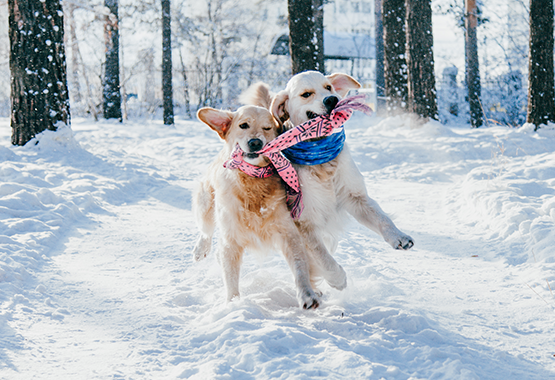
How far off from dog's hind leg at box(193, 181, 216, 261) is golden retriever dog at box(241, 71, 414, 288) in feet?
2.90

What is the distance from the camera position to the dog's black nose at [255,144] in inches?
108

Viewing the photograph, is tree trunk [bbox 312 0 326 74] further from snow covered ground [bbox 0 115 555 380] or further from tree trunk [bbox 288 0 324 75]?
snow covered ground [bbox 0 115 555 380]

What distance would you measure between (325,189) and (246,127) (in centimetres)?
64

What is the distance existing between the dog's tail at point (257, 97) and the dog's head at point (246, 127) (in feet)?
1.17

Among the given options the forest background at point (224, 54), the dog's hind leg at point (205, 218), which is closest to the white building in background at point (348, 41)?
the forest background at point (224, 54)

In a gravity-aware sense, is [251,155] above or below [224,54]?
below

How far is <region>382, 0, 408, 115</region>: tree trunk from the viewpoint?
11805 millimetres

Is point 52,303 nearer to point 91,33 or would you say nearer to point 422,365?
point 422,365

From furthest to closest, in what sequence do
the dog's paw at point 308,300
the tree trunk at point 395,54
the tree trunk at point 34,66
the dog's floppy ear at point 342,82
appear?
1. the tree trunk at point 395,54
2. the tree trunk at point 34,66
3. the dog's floppy ear at point 342,82
4. the dog's paw at point 308,300

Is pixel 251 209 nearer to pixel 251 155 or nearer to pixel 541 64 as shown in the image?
pixel 251 155

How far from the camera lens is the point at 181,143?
423 inches

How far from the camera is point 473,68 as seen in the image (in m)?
15.7

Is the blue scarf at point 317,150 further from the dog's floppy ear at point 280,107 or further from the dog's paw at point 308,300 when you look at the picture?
the dog's paw at point 308,300

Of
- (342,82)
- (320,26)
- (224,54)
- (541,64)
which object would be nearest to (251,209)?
(342,82)
